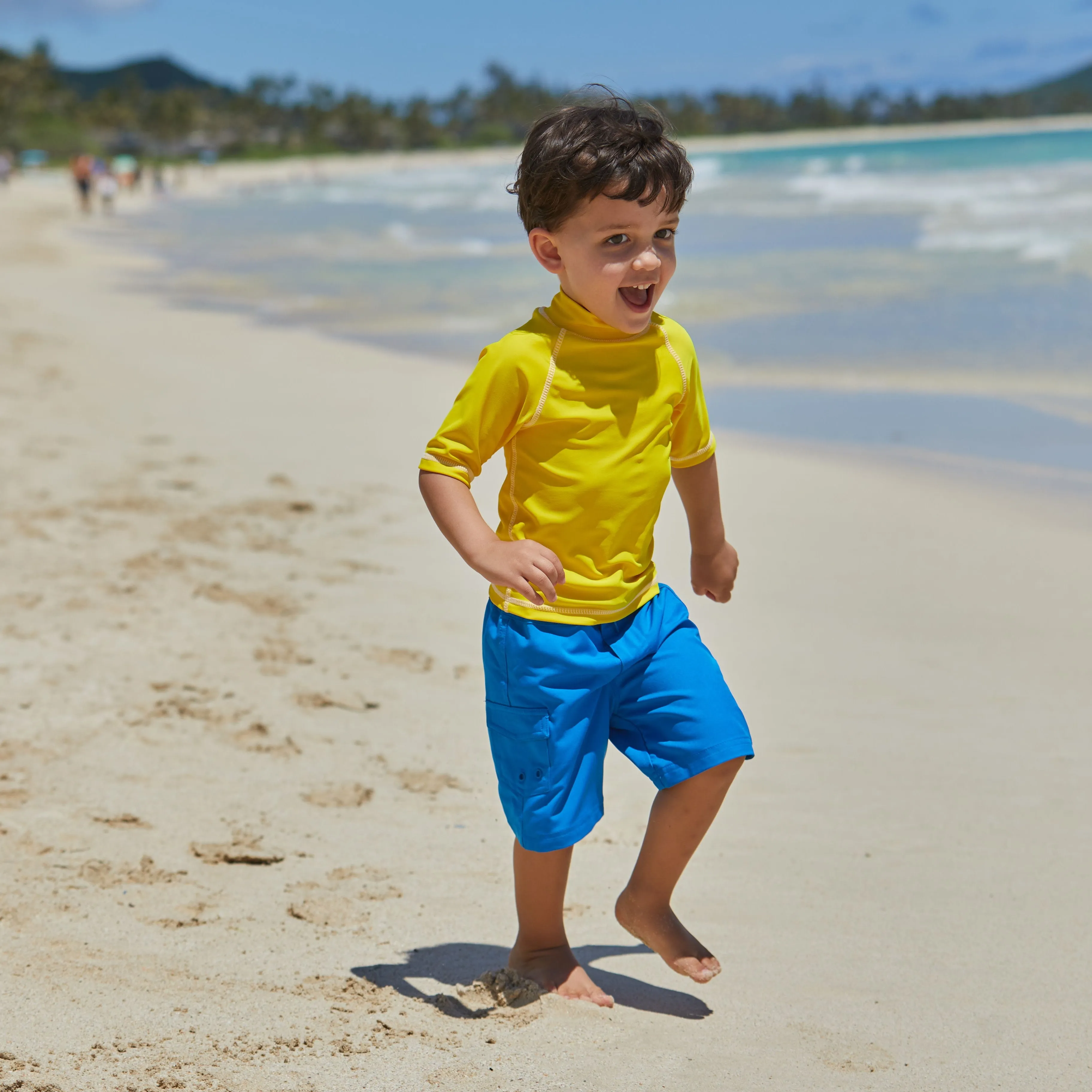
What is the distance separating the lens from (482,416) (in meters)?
2.07

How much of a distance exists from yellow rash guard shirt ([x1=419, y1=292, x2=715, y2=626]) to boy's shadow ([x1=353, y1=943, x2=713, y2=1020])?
0.76 meters

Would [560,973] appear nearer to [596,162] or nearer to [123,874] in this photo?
[123,874]

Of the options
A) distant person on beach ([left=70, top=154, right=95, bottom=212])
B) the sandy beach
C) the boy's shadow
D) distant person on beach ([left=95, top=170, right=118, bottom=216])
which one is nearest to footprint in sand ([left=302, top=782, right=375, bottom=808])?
the sandy beach

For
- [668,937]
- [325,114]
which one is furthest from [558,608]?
[325,114]

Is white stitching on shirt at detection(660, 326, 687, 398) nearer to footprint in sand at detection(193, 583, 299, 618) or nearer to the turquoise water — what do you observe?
footprint in sand at detection(193, 583, 299, 618)

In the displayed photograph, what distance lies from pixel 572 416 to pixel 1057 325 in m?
8.77

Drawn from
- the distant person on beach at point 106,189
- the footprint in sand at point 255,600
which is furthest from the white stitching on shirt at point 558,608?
the distant person on beach at point 106,189

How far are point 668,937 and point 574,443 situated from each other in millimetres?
901

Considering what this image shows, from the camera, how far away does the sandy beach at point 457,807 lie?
2145 mm

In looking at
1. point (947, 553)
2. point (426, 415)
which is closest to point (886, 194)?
point (426, 415)

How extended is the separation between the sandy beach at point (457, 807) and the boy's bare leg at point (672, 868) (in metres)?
0.13

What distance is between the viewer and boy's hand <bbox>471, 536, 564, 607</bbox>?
6.52 feet

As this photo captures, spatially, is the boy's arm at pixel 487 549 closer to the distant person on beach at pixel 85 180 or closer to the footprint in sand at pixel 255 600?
the footprint in sand at pixel 255 600

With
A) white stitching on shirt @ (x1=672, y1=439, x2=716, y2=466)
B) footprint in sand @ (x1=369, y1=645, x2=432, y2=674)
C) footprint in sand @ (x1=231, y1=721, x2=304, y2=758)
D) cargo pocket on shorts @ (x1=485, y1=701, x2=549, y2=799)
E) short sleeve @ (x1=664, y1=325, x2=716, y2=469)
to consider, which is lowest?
footprint in sand @ (x1=231, y1=721, x2=304, y2=758)
